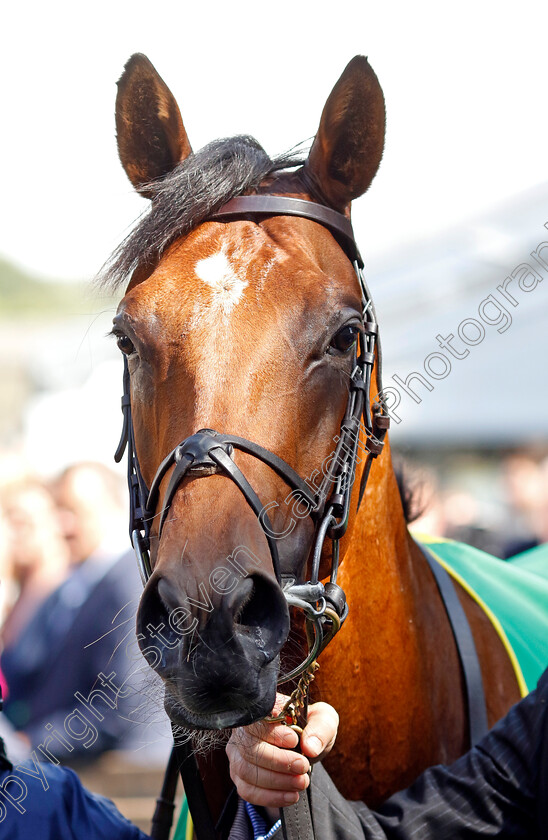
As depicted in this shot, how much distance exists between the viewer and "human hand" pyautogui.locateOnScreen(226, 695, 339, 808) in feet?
6.16

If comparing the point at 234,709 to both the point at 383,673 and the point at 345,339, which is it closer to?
the point at 383,673

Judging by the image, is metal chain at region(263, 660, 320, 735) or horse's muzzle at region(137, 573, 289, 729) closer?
horse's muzzle at region(137, 573, 289, 729)

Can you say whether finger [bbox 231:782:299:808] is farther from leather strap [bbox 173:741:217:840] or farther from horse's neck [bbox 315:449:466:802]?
horse's neck [bbox 315:449:466:802]

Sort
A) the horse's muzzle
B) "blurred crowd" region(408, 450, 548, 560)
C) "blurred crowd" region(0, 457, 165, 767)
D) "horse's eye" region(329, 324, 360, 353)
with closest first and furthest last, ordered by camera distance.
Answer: the horse's muzzle → "horse's eye" region(329, 324, 360, 353) → "blurred crowd" region(0, 457, 165, 767) → "blurred crowd" region(408, 450, 548, 560)

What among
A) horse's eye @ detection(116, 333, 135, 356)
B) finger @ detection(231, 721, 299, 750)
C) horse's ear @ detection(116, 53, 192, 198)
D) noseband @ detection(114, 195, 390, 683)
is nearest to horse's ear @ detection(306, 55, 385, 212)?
noseband @ detection(114, 195, 390, 683)

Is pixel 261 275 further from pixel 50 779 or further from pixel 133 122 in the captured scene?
pixel 50 779

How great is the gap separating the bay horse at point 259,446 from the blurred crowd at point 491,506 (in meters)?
0.90

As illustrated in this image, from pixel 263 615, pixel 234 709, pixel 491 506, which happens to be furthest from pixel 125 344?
pixel 491 506

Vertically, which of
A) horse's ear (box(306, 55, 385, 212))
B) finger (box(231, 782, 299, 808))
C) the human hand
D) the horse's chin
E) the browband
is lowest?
finger (box(231, 782, 299, 808))

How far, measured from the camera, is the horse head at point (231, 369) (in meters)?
1.69

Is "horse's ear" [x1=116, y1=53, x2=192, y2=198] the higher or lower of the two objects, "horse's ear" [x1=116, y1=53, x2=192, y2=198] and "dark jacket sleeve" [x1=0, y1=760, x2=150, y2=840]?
the higher

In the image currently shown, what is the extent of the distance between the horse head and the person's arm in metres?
0.36

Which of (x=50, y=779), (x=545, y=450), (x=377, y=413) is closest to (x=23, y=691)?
(x=50, y=779)

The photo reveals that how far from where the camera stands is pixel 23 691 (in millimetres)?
5215
